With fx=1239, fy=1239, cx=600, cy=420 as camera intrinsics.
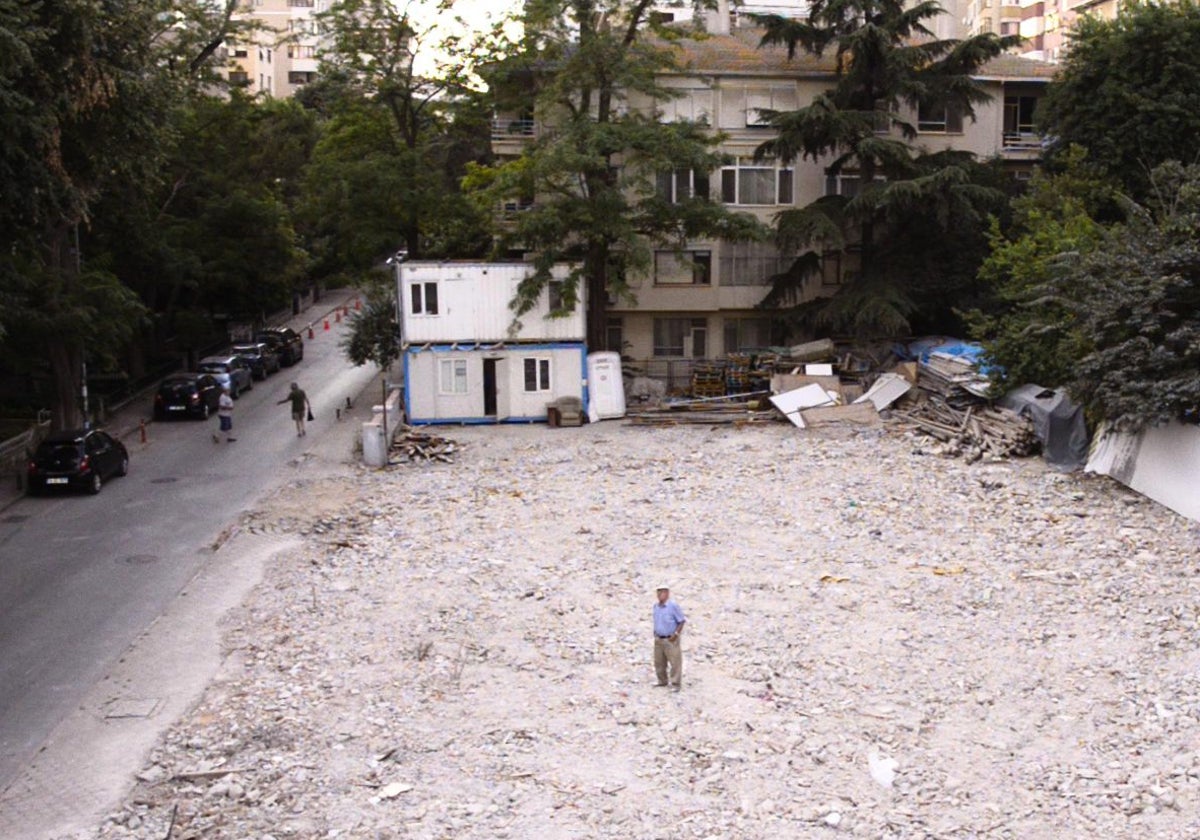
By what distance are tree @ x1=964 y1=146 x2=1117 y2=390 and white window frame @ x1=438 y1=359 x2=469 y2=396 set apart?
46.8 ft

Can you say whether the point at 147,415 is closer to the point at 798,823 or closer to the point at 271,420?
the point at 271,420

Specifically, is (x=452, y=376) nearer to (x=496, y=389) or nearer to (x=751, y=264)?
(x=496, y=389)

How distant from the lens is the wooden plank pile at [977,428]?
97.1 ft

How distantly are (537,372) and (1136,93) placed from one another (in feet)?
63.2

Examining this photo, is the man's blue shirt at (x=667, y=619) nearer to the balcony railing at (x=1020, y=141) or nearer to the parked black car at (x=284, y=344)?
the balcony railing at (x=1020, y=141)

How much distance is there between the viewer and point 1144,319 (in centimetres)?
2519

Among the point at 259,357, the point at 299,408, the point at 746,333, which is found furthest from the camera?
the point at 259,357

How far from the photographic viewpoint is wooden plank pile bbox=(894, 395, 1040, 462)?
97.1 ft

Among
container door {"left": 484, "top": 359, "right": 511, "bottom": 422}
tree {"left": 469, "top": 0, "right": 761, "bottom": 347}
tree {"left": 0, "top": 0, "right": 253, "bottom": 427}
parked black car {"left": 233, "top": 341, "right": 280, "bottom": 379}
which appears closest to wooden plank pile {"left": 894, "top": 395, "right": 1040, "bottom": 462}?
tree {"left": 469, "top": 0, "right": 761, "bottom": 347}

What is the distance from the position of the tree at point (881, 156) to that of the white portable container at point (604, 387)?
22.8 feet

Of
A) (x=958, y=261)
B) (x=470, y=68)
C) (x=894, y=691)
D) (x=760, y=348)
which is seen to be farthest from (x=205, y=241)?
(x=894, y=691)

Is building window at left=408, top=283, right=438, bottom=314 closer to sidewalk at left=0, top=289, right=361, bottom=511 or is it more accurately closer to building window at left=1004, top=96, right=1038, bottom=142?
sidewalk at left=0, top=289, right=361, bottom=511

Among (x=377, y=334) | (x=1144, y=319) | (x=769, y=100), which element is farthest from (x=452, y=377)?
(x=1144, y=319)

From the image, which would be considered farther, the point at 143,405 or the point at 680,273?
the point at 680,273
